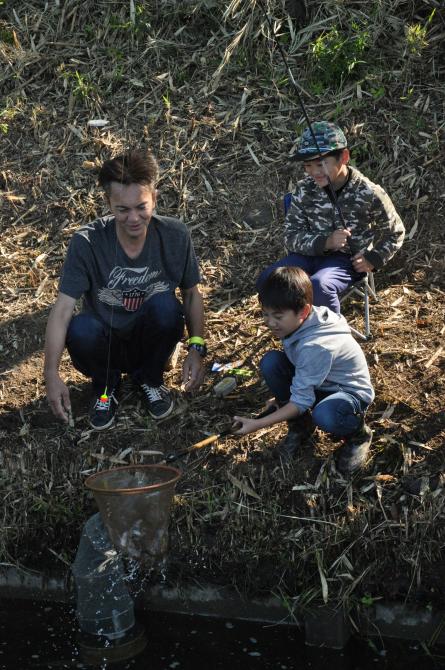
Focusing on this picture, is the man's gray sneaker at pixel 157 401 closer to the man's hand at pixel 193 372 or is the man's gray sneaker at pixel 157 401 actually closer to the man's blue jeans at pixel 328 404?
the man's hand at pixel 193 372

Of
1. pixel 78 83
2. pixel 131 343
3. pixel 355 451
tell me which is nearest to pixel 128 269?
pixel 131 343

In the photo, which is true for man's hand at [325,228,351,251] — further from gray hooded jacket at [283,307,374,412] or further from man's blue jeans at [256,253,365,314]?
gray hooded jacket at [283,307,374,412]

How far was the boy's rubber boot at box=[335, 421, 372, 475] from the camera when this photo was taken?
15.6ft

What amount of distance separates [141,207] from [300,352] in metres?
1.11

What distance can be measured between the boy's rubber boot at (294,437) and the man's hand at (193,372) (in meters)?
0.55

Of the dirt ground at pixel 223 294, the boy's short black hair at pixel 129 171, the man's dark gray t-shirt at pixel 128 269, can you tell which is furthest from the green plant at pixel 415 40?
the boy's short black hair at pixel 129 171

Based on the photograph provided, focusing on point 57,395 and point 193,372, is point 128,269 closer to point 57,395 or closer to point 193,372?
point 193,372

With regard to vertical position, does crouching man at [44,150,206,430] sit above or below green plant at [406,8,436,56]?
below

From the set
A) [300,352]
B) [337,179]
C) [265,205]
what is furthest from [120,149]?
[300,352]

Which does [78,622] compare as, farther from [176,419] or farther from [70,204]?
[70,204]

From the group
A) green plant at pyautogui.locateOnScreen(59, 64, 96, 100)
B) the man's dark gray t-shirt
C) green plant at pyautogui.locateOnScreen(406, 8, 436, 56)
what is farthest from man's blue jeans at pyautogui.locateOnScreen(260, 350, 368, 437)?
green plant at pyautogui.locateOnScreen(59, 64, 96, 100)

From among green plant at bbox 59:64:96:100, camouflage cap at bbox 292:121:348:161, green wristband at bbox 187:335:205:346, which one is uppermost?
camouflage cap at bbox 292:121:348:161

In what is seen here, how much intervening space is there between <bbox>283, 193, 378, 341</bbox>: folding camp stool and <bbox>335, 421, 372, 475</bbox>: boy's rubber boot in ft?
3.28

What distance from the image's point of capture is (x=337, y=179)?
5.52 m
